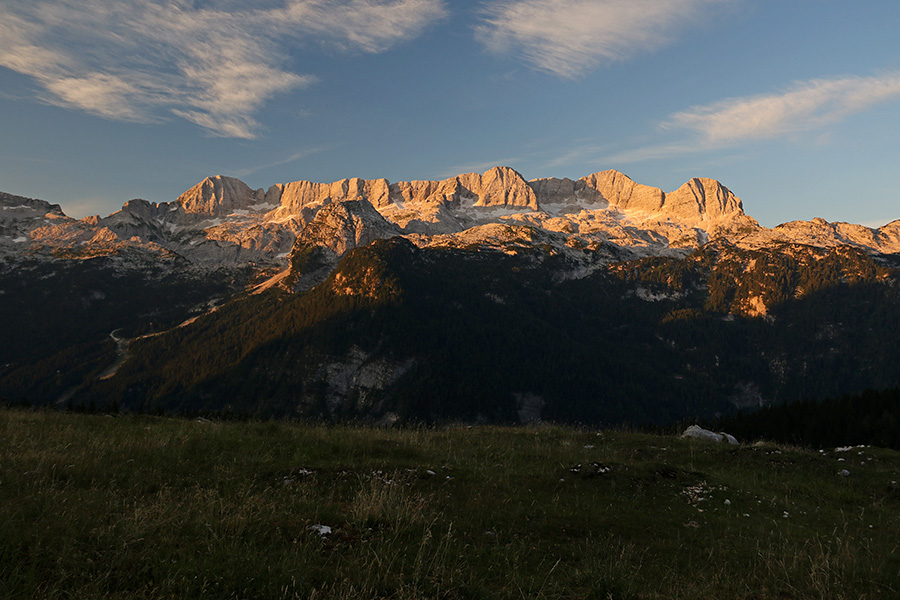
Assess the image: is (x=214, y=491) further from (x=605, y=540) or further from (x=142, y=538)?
(x=605, y=540)

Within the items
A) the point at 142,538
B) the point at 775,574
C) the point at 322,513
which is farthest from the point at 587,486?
the point at 142,538

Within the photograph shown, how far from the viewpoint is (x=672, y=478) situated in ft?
55.2

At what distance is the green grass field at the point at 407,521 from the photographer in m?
6.85

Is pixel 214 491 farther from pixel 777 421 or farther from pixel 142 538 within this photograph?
pixel 777 421

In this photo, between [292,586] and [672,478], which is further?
[672,478]

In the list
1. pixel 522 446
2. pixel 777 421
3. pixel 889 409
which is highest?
pixel 522 446

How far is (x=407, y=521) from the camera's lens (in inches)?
380

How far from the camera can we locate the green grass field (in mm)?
6848

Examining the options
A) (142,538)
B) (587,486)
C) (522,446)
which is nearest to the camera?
(142,538)

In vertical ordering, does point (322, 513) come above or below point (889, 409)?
above

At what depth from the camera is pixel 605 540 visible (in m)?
10.5

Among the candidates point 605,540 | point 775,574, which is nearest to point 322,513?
point 605,540

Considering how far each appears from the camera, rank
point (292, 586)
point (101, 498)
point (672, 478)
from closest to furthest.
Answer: point (292, 586)
point (101, 498)
point (672, 478)

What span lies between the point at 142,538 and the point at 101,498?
10.8 ft
